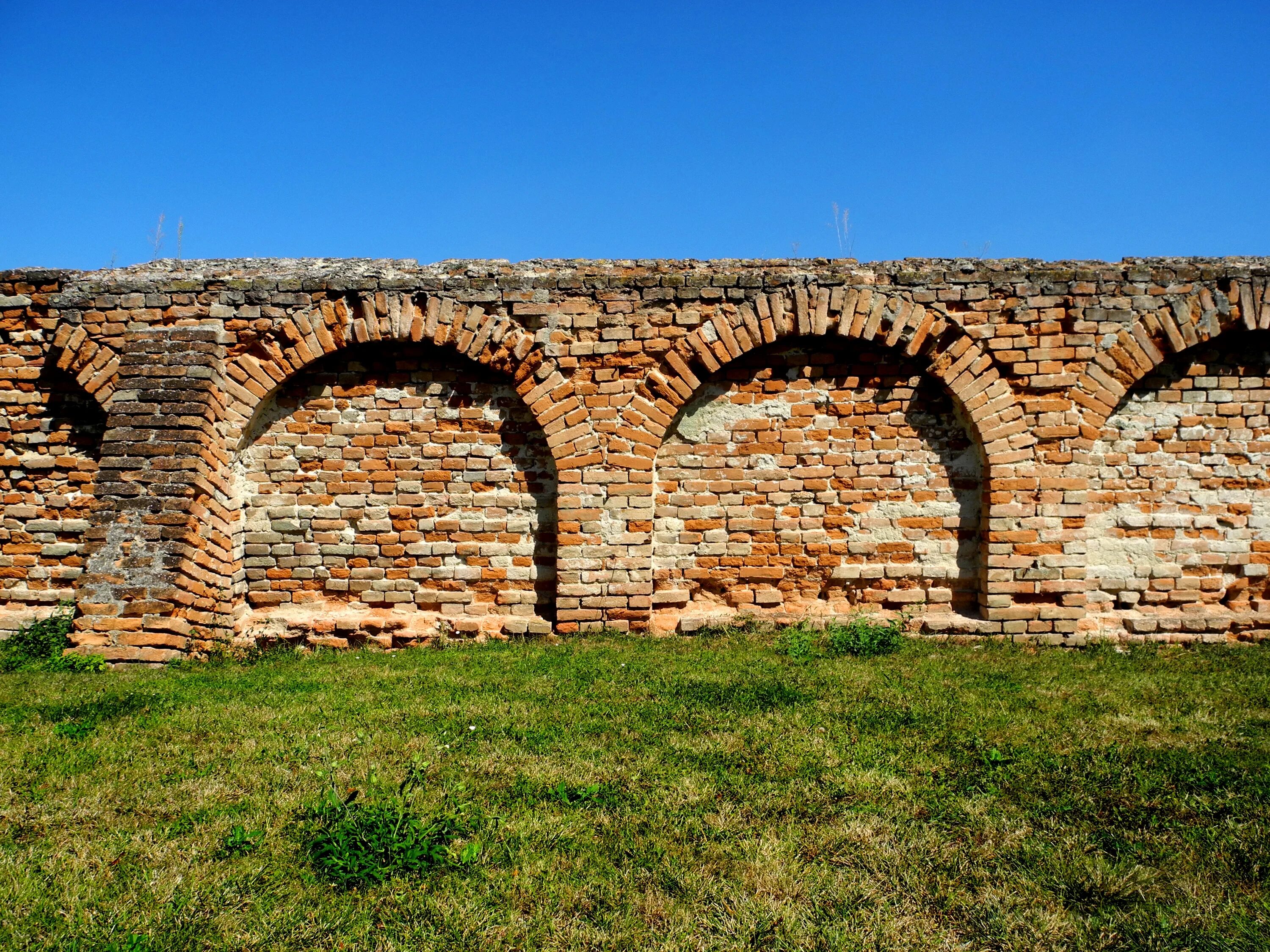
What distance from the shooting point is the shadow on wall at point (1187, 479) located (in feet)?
22.5

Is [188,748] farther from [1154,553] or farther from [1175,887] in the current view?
[1154,553]

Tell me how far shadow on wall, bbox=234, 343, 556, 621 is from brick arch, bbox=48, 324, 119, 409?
1.37 metres

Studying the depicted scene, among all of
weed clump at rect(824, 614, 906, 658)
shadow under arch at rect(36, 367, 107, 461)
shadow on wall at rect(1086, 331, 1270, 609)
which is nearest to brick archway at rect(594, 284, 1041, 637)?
shadow on wall at rect(1086, 331, 1270, 609)

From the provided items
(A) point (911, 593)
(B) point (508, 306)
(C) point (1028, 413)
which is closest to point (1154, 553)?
(C) point (1028, 413)

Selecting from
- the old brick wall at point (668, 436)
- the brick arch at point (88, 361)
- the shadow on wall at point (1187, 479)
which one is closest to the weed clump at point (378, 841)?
the old brick wall at point (668, 436)

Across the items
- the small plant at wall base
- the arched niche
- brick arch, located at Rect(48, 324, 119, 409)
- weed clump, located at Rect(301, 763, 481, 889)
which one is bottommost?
weed clump, located at Rect(301, 763, 481, 889)

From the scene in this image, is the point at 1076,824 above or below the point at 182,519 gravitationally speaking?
below

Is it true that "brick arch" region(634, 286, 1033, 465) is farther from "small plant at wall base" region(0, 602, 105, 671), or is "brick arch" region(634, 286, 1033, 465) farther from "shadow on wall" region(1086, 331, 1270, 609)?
"small plant at wall base" region(0, 602, 105, 671)

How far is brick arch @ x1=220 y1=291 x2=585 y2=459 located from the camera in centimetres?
681

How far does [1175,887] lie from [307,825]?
3636 mm

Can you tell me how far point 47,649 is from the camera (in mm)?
6406

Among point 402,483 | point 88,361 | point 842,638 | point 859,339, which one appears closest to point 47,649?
point 88,361

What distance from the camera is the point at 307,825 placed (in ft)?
10.9

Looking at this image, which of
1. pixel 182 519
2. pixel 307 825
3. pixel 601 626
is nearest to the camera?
pixel 307 825
